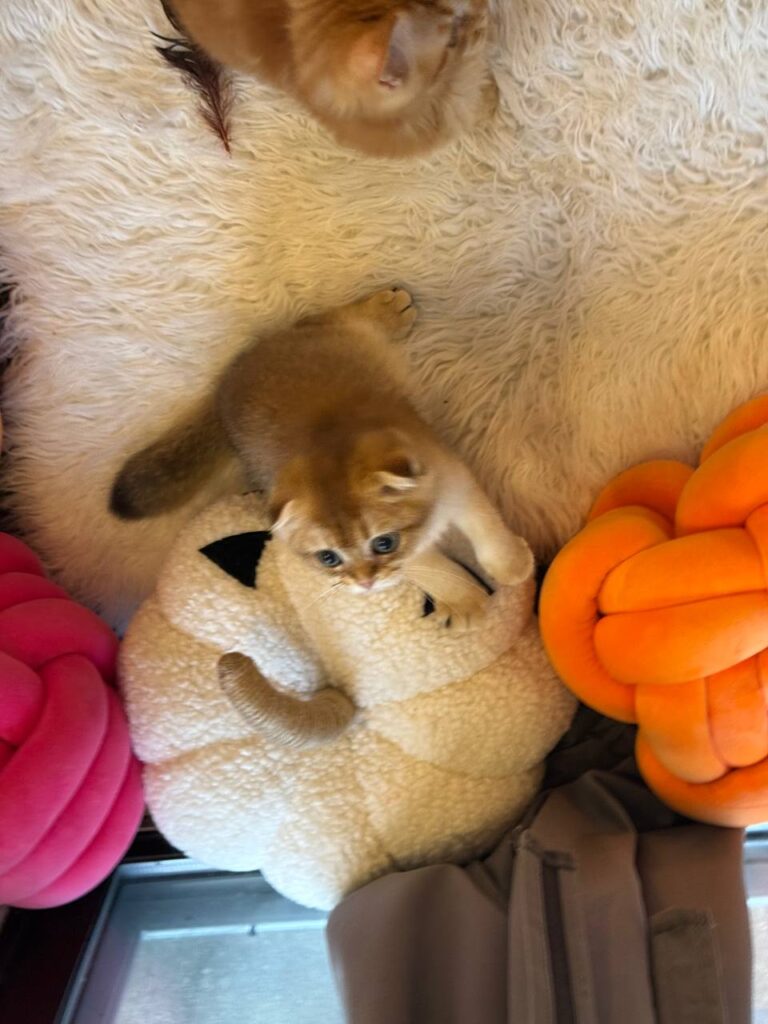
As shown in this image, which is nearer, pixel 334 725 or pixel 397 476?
pixel 397 476

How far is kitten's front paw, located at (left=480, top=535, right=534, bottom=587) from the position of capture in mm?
1029

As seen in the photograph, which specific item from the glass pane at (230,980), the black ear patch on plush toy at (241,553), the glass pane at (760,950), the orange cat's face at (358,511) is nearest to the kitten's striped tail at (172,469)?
the black ear patch on plush toy at (241,553)

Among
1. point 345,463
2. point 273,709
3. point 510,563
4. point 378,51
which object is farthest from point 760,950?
point 378,51

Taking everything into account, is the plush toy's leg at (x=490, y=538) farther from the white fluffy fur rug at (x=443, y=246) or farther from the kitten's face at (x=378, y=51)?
the kitten's face at (x=378, y=51)

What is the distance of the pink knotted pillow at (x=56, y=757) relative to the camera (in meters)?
0.85

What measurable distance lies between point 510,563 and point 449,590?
82mm

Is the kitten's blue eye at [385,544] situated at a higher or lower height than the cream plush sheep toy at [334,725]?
higher

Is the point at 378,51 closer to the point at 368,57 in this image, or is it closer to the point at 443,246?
the point at 368,57

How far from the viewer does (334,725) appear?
1.00 m

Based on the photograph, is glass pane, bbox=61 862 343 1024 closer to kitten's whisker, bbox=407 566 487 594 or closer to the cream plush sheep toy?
the cream plush sheep toy

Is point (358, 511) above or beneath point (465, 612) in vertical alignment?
above

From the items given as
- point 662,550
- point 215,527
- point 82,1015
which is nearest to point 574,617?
point 662,550

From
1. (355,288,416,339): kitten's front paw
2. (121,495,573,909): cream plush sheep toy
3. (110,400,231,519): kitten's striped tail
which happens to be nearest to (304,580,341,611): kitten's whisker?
(121,495,573,909): cream plush sheep toy

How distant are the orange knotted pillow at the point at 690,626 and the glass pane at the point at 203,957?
496mm
